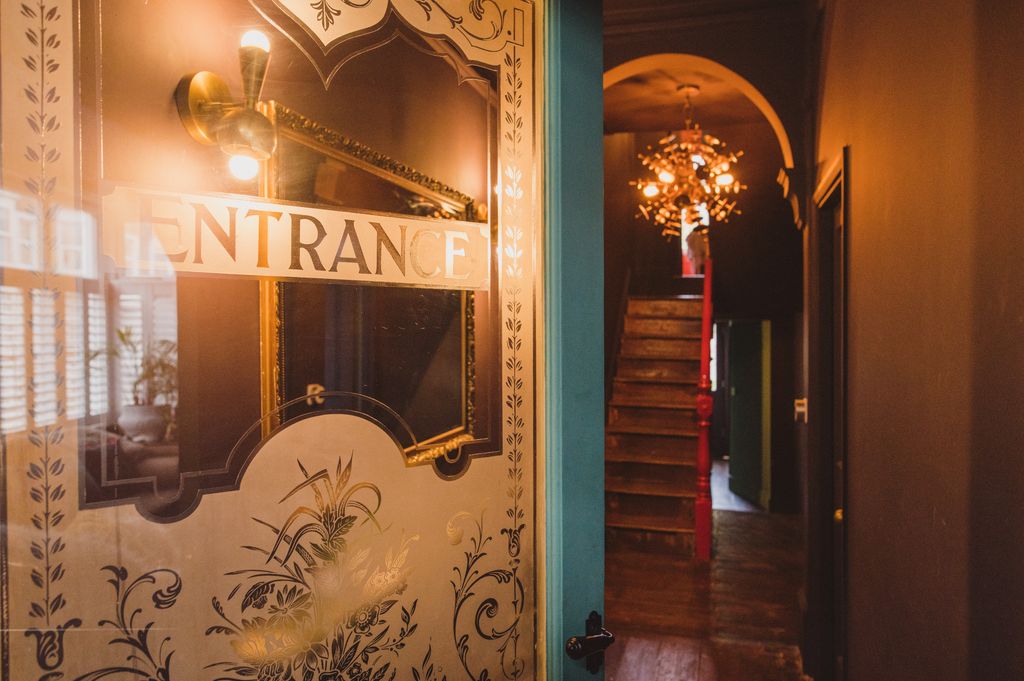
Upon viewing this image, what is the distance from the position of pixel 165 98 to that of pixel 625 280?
799cm

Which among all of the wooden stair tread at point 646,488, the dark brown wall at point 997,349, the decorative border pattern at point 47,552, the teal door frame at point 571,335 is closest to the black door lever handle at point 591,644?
the teal door frame at point 571,335

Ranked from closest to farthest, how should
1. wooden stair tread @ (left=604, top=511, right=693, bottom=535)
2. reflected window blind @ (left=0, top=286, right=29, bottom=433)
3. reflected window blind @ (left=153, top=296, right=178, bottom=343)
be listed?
reflected window blind @ (left=0, top=286, right=29, bottom=433) → reflected window blind @ (left=153, top=296, right=178, bottom=343) → wooden stair tread @ (left=604, top=511, right=693, bottom=535)

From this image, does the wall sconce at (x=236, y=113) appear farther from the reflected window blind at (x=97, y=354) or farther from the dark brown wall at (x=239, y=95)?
the reflected window blind at (x=97, y=354)

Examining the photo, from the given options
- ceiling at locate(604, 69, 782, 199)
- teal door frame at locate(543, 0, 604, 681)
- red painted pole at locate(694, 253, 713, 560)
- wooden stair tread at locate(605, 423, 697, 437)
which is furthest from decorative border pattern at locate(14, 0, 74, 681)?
wooden stair tread at locate(605, 423, 697, 437)

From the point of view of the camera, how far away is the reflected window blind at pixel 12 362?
82 cm

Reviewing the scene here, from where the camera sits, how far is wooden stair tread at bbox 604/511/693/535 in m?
5.27

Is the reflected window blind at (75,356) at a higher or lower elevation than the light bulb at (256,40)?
lower

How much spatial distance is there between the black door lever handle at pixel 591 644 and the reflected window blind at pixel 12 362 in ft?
3.27

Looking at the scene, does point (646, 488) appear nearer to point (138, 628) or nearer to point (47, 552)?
point (138, 628)

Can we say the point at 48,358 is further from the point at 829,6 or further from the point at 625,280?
the point at 625,280

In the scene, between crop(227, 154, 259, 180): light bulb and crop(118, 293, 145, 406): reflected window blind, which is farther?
crop(227, 154, 259, 180): light bulb

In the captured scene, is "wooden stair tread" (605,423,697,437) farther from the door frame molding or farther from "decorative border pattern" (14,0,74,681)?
"decorative border pattern" (14,0,74,681)

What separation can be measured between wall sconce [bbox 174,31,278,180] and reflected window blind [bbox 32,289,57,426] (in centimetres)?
31

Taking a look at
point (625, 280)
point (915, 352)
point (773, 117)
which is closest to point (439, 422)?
point (915, 352)
